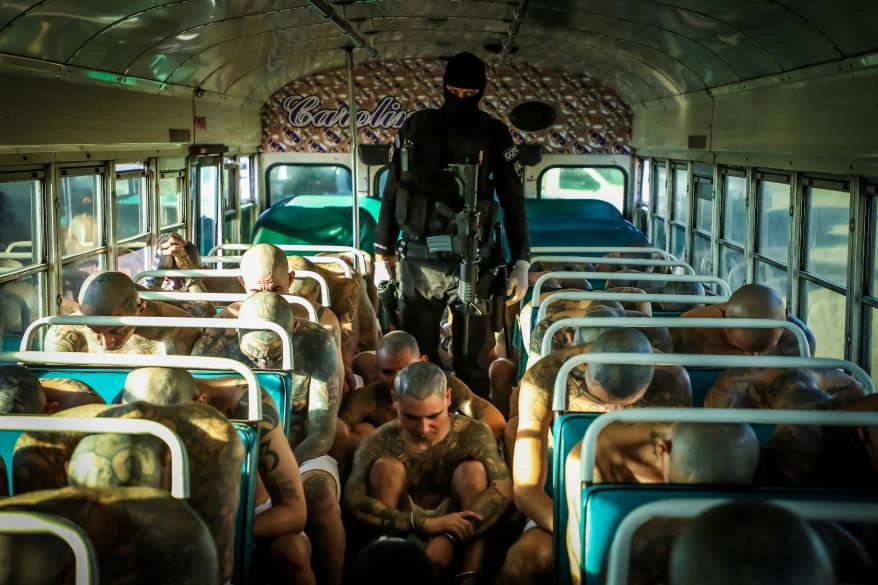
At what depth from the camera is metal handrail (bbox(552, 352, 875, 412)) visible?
124 inches

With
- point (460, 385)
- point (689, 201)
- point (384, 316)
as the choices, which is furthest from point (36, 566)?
point (689, 201)

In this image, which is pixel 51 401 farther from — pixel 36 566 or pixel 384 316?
pixel 384 316

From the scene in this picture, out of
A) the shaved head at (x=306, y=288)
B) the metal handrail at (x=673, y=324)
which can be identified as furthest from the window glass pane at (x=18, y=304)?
the metal handrail at (x=673, y=324)

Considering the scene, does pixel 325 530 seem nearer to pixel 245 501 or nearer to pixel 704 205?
pixel 245 501

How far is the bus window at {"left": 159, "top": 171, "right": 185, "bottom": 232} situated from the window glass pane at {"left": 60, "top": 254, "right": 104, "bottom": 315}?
63.8 inches

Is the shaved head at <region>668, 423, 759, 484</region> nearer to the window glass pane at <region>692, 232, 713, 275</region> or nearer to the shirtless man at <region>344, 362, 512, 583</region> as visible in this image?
the shirtless man at <region>344, 362, 512, 583</region>

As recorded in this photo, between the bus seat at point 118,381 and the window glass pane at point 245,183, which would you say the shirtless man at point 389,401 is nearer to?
the bus seat at point 118,381

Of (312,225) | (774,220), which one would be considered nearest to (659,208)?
(312,225)

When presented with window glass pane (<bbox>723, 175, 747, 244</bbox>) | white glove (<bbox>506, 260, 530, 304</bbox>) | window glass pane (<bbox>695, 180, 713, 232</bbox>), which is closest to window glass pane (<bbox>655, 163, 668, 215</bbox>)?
window glass pane (<bbox>695, 180, 713, 232</bbox>)

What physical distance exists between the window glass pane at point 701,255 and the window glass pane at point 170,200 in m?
4.30

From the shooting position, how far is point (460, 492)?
3.71 metres

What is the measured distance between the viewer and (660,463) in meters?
2.95

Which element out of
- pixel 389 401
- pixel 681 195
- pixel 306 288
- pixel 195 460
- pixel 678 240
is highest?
pixel 681 195

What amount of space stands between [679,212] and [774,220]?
3011 mm
